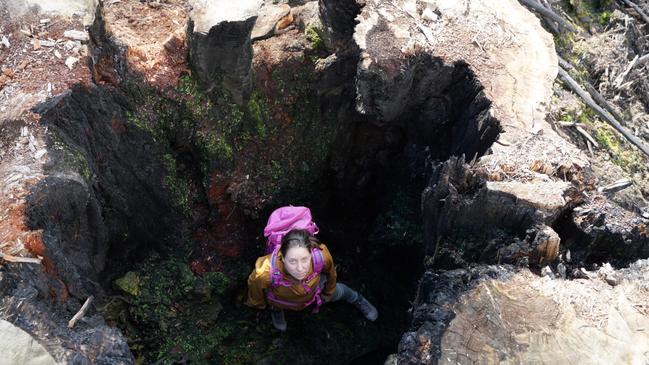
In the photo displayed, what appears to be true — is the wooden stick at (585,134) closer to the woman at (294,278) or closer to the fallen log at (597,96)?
the fallen log at (597,96)

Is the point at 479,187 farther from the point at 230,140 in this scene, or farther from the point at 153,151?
the point at 153,151

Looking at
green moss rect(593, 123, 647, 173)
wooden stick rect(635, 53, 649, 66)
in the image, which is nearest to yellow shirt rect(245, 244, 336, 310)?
green moss rect(593, 123, 647, 173)

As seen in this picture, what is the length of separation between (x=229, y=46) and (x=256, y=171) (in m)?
1.47

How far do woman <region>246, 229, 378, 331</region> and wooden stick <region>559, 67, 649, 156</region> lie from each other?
2.88 meters

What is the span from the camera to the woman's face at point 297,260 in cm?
387

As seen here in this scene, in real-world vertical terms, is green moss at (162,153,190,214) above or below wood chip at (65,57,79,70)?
below

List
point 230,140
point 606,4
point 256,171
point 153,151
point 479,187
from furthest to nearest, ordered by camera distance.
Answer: point 606,4, point 256,171, point 230,140, point 153,151, point 479,187

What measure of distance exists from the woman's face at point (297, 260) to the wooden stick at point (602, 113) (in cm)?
313

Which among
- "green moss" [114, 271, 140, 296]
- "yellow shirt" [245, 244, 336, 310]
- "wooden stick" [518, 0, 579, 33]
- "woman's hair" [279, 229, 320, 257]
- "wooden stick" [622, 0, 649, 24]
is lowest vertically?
"green moss" [114, 271, 140, 296]

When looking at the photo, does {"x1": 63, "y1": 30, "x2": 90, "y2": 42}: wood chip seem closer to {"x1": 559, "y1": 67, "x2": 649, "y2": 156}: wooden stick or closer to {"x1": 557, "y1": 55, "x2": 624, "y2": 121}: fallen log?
{"x1": 559, "y1": 67, "x2": 649, "y2": 156}: wooden stick

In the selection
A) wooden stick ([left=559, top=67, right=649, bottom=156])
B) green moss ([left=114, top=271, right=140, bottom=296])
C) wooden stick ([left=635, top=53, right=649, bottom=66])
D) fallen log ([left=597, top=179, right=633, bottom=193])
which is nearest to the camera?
fallen log ([left=597, top=179, right=633, bottom=193])

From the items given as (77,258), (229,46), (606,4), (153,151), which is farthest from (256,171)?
(606,4)

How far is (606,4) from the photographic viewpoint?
6.09 metres

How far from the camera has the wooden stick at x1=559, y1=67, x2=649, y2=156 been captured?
200 inches
